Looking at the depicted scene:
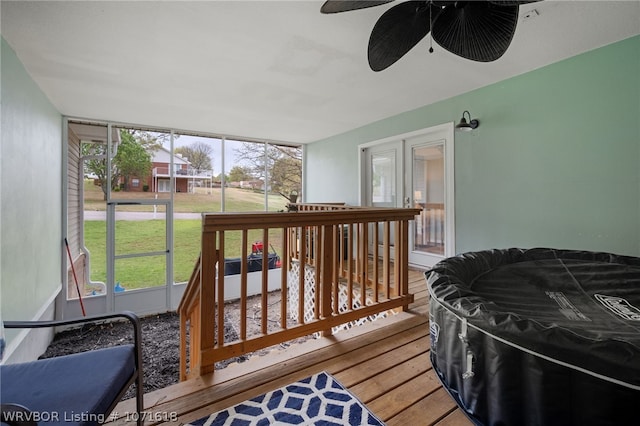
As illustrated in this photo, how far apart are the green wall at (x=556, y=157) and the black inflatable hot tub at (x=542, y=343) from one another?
2.25 ft

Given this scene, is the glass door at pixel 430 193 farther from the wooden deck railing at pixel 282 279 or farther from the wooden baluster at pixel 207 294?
the wooden baluster at pixel 207 294

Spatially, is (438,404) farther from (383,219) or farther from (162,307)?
(162,307)

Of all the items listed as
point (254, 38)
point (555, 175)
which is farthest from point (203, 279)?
point (555, 175)

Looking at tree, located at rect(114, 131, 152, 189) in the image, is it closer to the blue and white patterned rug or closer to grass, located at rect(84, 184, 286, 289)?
grass, located at rect(84, 184, 286, 289)

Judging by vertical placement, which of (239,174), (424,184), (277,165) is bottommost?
(424,184)

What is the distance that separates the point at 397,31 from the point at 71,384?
215 cm

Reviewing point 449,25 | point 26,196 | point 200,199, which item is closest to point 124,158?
point 200,199

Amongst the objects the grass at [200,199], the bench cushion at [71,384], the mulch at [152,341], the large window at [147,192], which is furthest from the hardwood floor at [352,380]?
the grass at [200,199]

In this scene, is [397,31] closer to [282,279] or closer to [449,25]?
[449,25]

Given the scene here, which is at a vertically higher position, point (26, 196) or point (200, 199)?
point (200, 199)

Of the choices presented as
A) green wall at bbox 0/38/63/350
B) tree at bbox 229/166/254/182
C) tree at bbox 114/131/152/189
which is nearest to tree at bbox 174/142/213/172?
tree at bbox 229/166/254/182

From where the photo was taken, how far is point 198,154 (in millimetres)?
5434

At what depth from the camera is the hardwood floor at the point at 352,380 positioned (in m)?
1.34

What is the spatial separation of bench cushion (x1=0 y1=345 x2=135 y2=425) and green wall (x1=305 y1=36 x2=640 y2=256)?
11.5ft
